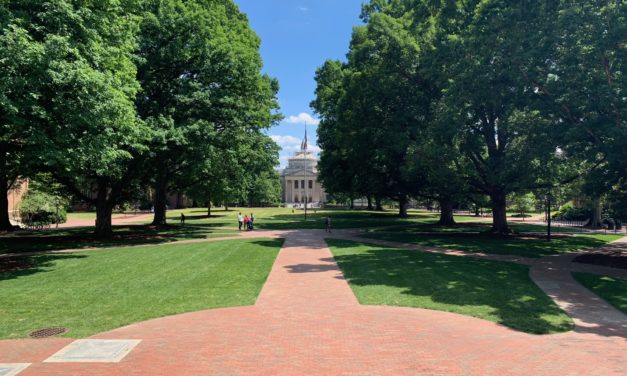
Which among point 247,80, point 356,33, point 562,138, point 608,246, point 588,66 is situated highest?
point 356,33

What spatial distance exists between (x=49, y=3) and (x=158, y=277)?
9639 millimetres

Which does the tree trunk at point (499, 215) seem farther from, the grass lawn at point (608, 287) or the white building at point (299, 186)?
the white building at point (299, 186)

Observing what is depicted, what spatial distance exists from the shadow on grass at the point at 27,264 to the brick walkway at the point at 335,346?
27.1 feet

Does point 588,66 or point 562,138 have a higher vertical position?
point 588,66

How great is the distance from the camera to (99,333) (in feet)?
28.0

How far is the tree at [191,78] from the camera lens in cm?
2302

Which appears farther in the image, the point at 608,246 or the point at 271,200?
the point at 271,200

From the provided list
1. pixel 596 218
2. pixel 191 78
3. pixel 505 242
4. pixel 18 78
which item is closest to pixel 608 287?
pixel 505 242

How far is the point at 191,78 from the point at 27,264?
13.3m

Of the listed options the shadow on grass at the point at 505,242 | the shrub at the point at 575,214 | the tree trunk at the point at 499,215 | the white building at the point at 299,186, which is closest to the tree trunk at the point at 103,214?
the shadow on grass at the point at 505,242

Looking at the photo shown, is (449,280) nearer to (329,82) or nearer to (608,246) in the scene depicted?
(608,246)

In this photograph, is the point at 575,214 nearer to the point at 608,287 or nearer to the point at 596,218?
the point at 596,218

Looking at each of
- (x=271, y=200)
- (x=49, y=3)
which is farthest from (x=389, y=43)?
(x=271, y=200)

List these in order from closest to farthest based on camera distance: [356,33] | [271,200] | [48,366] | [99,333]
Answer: [48,366] → [99,333] → [356,33] → [271,200]
